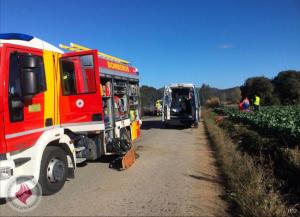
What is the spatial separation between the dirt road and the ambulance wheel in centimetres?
17

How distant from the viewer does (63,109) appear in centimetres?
833

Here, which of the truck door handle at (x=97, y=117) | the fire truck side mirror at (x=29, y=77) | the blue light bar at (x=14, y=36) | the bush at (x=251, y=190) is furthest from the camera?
the truck door handle at (x=97, y=117)

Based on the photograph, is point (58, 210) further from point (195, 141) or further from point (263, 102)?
point (263, 102)

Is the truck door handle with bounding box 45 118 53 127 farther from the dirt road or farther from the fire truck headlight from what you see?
the fire truck headlight

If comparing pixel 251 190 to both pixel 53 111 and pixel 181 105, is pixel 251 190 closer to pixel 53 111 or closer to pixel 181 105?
pixel 53 111

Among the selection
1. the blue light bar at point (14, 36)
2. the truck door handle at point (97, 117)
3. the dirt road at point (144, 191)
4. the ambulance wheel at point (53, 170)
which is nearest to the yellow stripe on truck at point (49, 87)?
the blue light bar at point (14, 36)

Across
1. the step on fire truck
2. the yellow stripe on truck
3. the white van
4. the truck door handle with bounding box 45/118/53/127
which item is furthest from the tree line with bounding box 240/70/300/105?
the truck door handle with bounding box 45/118/53/127

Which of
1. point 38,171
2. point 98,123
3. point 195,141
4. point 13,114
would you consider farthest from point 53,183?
point 195,141

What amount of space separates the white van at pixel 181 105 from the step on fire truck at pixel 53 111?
34.2 feet

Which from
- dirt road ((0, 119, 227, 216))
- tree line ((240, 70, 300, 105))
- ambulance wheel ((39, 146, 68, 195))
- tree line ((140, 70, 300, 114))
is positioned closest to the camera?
dirt road ((0, 119, 227, 216))

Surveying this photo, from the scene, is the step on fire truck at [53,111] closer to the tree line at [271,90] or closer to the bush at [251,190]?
the bush at [251,190]

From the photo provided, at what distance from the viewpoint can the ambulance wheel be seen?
686 cm

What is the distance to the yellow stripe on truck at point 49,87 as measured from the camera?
7.45 m

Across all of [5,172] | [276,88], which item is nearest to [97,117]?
[5,172]
